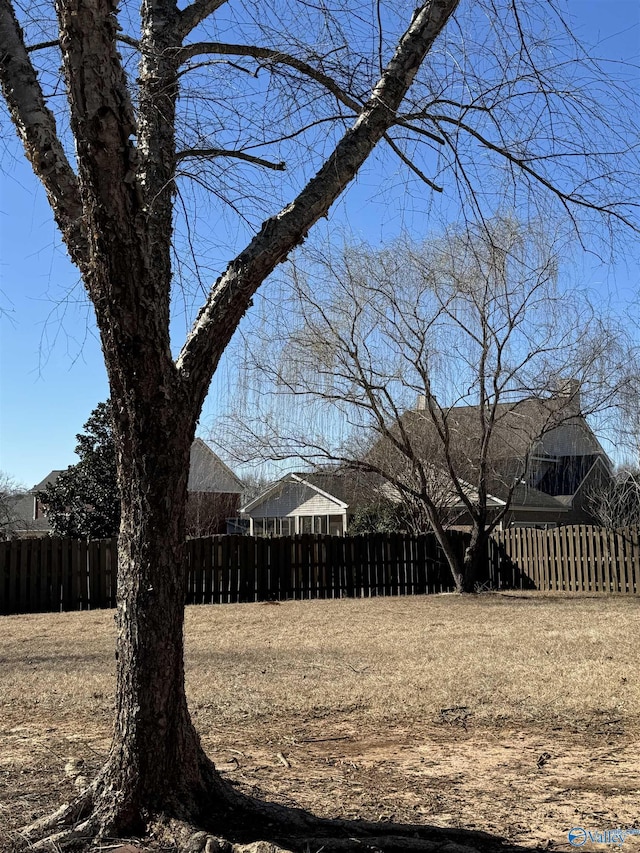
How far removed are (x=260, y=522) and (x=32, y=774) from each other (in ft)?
104

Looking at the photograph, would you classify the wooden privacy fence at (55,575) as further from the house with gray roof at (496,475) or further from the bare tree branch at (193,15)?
the bare tree branch at (193,15)

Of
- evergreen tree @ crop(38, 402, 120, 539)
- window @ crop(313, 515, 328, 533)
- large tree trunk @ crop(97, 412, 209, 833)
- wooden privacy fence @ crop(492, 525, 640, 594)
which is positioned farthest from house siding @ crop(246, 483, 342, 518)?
large tree trunk @ crop(97, 412, 209, 833)

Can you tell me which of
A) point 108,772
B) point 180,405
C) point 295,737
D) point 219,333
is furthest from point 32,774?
point 219,333

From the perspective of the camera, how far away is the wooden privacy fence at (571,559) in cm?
1756

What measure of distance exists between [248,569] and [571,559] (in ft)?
23.8

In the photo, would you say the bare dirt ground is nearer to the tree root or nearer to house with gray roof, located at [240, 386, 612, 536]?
the tree root

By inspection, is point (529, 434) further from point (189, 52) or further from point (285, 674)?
point (189, 52)

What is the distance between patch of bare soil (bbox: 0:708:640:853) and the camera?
147 inches

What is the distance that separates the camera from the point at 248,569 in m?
17.3

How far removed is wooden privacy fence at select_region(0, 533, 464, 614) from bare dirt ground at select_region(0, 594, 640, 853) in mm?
4170

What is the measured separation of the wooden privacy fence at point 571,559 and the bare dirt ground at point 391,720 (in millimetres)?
6515

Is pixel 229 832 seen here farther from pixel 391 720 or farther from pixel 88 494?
pixel 88 494

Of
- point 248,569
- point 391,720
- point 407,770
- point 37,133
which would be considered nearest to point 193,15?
point 37,133

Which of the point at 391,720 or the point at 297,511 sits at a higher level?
the point at 297,511
